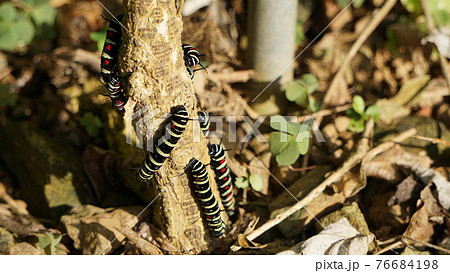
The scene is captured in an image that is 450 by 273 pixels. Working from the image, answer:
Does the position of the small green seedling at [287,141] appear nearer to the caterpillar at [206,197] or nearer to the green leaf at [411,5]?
the caterpillar at [206,197]

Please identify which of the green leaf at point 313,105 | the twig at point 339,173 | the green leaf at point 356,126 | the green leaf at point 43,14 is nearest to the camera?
the twig at point 339,173

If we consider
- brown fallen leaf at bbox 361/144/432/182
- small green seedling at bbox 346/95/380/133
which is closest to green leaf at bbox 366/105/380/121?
small green seedling at bbox 346/95/380/133

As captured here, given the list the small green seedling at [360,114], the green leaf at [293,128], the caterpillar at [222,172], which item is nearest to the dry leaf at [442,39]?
the small green seedling at [360,114]

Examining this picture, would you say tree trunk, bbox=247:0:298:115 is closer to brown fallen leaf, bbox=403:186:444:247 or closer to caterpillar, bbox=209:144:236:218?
caterpillar, bbox=209:144:236:218

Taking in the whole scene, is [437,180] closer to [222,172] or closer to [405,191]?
[405,191]
